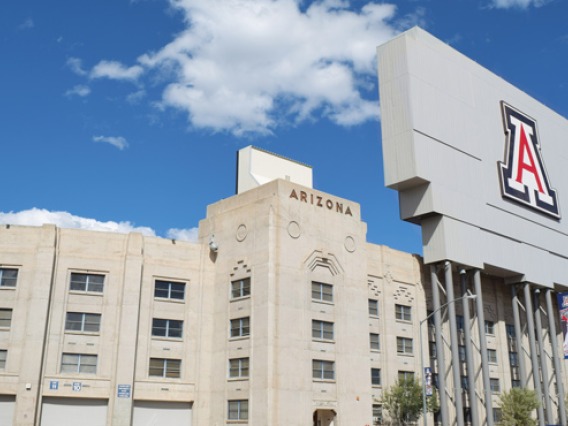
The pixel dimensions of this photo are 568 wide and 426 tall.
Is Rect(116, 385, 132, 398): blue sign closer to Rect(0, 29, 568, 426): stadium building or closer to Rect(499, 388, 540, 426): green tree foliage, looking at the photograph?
Rect(0, 29, 568, 426): stadium building

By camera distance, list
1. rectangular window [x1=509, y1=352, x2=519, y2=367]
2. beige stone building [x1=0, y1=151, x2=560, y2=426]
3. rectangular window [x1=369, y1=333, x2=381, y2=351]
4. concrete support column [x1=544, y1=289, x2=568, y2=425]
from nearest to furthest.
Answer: beige stone building [x1=0, y1=151, x2=560, y2=426] → rectangular window [x1=369, y1=333, x2=381, y2=351] → concrete support column [x1=544, y1=289, x2=568, y2=425] → rectangular window [x1=509, y1=352, x2=519, y2=367]

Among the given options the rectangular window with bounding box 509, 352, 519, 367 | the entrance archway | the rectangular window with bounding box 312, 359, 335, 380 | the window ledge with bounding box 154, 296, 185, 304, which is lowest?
the entrance archway

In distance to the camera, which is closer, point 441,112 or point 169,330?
point 169,330

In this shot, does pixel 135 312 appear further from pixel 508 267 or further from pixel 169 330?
pixel 508 267

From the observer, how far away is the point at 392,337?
51.8 meters

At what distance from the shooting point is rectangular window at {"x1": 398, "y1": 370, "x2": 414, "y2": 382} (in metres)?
48.8

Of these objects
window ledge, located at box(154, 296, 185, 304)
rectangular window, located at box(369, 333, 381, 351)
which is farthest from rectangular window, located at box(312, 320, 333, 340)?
window ledge, located at box(154, 296, 185, 304)

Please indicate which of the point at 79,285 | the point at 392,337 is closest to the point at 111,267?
the point at 79,285

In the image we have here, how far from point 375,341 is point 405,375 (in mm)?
3887

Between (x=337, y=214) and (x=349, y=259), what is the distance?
3.43 meters

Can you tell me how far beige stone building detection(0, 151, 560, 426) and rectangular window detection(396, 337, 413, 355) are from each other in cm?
437

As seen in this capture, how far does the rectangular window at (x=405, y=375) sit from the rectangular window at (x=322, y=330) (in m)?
7.66

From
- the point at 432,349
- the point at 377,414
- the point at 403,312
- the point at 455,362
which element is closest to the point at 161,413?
the point at 377,414

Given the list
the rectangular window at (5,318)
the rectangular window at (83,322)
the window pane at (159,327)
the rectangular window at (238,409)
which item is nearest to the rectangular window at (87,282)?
the rectangular window at (83,322)
